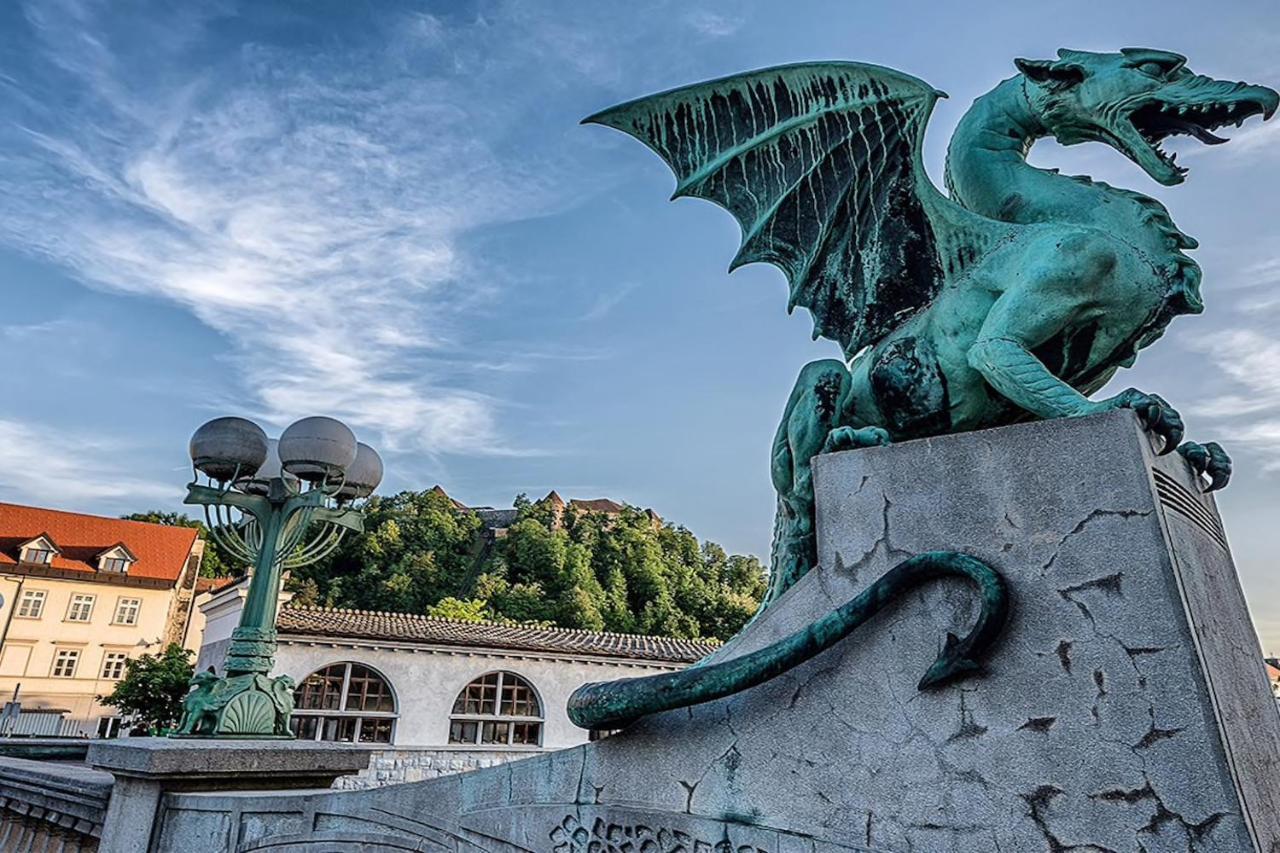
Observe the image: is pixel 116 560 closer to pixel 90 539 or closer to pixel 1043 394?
pixel 90 539

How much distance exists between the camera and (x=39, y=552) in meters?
30.9

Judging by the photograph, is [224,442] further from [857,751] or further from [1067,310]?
[1067,310]

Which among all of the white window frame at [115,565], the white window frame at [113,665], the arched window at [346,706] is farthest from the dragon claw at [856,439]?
the white window frame at [115,565]

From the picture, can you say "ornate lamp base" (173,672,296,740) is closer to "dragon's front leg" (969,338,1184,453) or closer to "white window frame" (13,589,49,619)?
"dragon's front leg" (969,338,1184,453)

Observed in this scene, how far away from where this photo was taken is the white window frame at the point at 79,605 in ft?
101

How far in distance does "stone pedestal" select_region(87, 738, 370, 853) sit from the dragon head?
365cm

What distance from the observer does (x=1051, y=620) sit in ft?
5.43

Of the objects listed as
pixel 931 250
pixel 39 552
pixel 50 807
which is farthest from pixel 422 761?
pixel 39 552

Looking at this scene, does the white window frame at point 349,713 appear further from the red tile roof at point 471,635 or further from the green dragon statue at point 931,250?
the green dragon statue at point 931,250

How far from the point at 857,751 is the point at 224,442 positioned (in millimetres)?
3983

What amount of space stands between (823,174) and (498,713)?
1725 cm

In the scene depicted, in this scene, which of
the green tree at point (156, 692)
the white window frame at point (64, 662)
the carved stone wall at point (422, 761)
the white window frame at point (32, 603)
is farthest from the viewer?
the white window frame at point (32, 603)

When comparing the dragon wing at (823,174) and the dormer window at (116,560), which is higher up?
the dormer window at (116,560)

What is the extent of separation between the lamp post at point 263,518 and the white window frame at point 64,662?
33.2 metres
